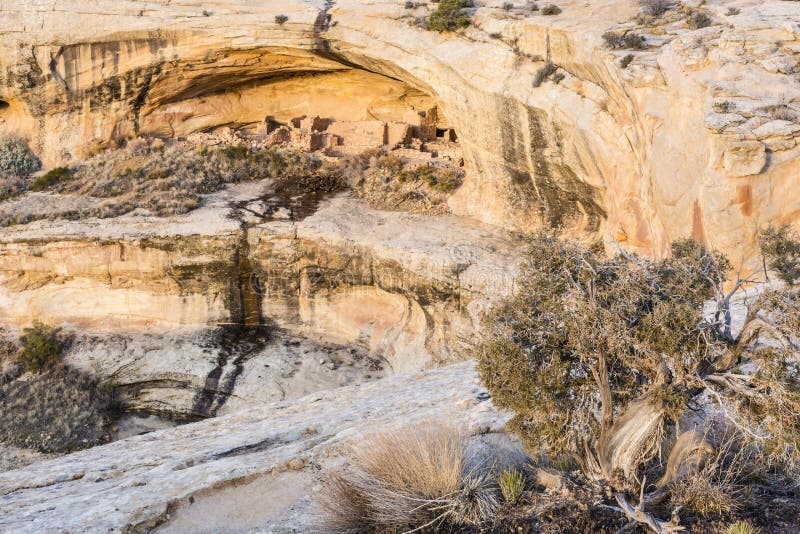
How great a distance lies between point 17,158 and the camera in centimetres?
2041

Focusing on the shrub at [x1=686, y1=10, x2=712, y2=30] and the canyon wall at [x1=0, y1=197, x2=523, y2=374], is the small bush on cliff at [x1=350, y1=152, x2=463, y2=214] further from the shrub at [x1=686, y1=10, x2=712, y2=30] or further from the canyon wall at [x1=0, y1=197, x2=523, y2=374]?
the shrub at [x1=686, y1=10, x2=712, y2=30]

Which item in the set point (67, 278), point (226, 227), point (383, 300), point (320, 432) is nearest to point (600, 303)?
point (320, 432)

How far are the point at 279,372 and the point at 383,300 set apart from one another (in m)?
2.60

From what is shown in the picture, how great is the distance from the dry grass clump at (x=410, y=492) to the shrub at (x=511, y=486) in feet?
0.31

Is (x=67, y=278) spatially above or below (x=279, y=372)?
above

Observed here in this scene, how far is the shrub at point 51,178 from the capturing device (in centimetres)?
1900

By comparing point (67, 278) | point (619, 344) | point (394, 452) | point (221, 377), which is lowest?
point (221, 377)

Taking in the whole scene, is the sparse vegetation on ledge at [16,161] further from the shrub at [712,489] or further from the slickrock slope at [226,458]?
the shrub at [712,489]

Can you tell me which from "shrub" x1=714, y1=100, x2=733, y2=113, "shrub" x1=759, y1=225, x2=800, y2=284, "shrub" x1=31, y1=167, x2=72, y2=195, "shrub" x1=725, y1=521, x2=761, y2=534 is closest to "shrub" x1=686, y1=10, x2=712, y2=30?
"shrub" x1=714, y1=100, x2=733, y2=113

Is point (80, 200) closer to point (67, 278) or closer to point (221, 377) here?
point (67, 278)

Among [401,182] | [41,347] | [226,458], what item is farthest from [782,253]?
[41,347]

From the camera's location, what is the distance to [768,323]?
5.23 meters

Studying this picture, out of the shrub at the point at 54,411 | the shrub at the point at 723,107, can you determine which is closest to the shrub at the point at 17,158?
the shrub at the point at 54,411

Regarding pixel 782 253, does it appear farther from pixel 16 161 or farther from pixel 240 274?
pixel 16 161
